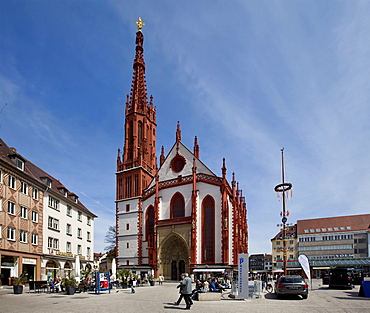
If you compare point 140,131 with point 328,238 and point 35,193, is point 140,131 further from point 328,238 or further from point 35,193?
point 328,238

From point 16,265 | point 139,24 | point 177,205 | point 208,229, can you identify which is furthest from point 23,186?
point 139,24

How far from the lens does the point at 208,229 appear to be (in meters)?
50.6

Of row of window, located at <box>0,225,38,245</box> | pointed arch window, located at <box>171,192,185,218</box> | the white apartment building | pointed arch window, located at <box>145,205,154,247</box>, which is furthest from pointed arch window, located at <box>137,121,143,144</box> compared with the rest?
row of window, located at <box>0,225,38,245</box>

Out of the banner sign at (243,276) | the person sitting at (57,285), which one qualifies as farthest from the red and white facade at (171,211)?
the banner sign at (243,276)

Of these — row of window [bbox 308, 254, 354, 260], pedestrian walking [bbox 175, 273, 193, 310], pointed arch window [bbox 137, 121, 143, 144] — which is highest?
pointed arch window [bbox 137, 121, 143, 144]

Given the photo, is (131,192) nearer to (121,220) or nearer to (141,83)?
(121,220)

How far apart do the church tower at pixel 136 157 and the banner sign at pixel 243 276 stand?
119 feet

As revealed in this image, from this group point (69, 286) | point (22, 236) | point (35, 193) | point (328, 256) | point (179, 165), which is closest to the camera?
point (69, 286)

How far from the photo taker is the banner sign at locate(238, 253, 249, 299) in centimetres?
2062

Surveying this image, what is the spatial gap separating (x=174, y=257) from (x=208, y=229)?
691 cm

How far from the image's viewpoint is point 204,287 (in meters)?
25.6

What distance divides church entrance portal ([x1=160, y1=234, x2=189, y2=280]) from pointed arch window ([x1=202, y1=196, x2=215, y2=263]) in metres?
3.33

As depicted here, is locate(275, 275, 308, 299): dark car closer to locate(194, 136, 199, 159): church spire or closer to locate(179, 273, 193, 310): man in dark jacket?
locate(179, 273, 193, 310): man in dark jacket

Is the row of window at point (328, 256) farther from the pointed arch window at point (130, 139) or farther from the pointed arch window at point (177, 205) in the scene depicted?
the pointed arch window at point (130, 139)
